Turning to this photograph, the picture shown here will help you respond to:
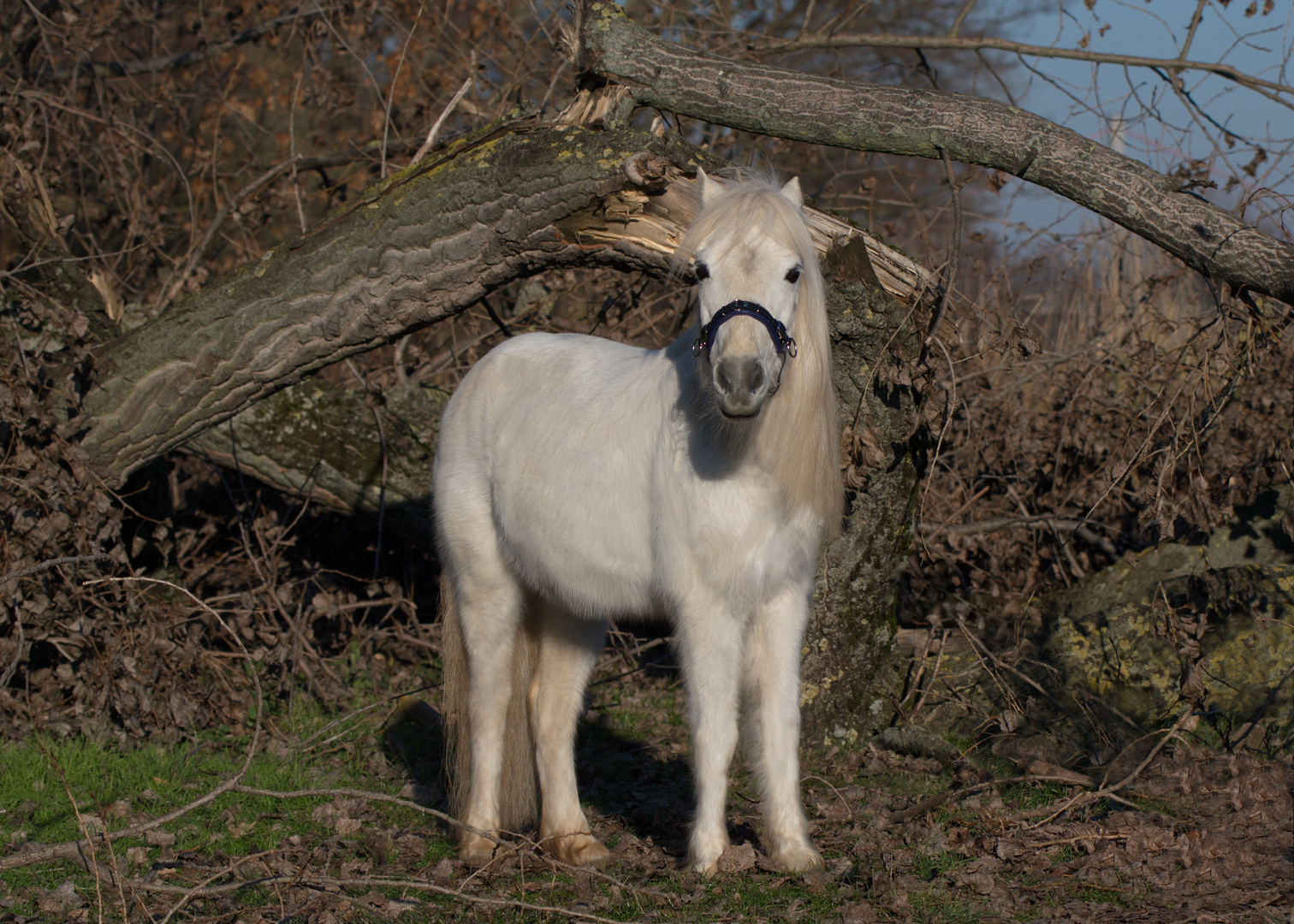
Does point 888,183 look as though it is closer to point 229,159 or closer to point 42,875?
point 229,159

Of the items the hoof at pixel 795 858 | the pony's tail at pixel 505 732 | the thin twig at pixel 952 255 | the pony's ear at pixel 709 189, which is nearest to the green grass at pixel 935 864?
the hoof at pixel 795 858

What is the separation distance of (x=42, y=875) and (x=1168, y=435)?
5.35m

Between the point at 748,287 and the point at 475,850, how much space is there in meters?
2.51

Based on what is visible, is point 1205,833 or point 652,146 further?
point 652,146

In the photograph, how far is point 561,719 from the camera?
177 inches

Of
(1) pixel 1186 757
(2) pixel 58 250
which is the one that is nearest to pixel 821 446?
(1) pixel 1186 757

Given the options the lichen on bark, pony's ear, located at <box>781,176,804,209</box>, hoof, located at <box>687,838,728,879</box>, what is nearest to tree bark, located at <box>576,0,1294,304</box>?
the lichen on bark

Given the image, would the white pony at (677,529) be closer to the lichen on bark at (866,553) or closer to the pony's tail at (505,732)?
the pony's tail at (505,732)

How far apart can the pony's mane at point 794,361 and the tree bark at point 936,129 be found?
1.16 metres

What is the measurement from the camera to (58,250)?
238 inches

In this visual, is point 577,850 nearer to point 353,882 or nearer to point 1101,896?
point 353,882

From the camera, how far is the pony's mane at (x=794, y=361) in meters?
3.47

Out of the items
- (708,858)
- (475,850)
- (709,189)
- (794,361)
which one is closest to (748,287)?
(794,361)

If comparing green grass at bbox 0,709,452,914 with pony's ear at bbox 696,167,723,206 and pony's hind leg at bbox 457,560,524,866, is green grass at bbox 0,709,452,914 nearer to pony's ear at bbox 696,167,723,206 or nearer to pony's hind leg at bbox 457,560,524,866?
pony's hind leg at bbox 457,560,524,866
